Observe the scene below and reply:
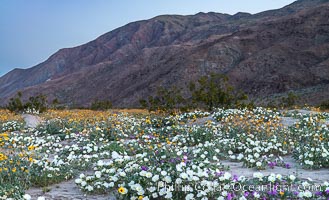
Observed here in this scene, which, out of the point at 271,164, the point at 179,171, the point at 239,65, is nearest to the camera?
the point at 179,171

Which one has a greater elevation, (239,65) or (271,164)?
(239,65)

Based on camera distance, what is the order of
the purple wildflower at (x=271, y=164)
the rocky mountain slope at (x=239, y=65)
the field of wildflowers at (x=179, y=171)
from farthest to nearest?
1. the rocky mountain slope at (x=239, y=65)
2. the purple wildflower at (x=271, y=164)
3. the field of wildflowers at (x=179, y=171)

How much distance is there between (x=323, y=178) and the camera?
4.60 meters

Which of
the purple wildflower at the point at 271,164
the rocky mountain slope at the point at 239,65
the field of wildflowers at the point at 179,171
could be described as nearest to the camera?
the field of wildflowers at the point at 179,171

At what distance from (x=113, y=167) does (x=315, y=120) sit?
6536mm

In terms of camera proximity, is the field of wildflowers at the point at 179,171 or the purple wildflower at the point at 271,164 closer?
the field of wildflowers at the point at 179,171

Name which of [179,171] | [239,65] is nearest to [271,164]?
[179,171]

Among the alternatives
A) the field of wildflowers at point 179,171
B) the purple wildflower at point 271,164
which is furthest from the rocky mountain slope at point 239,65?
the purple wildflower at point 271,164

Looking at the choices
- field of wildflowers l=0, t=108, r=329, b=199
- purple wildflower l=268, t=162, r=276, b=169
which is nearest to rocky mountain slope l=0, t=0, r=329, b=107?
field of wildflowers l=0, t=108, r=329, b=199

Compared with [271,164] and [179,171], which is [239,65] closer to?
[271,164]

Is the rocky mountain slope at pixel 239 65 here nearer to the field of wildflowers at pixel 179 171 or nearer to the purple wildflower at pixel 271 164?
the field of wildflowers at pixel 179 171

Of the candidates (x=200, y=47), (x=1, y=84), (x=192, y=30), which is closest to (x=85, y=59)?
(x=192, y=30)

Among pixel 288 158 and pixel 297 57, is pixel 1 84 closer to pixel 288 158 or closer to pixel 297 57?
pixel 297 57

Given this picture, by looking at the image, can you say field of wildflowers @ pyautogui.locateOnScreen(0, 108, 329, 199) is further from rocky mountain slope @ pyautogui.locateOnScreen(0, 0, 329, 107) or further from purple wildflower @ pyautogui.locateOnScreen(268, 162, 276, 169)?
rocky mountain slope @ pyautogui.locateOnScreen(0, 0, 329, 107)
